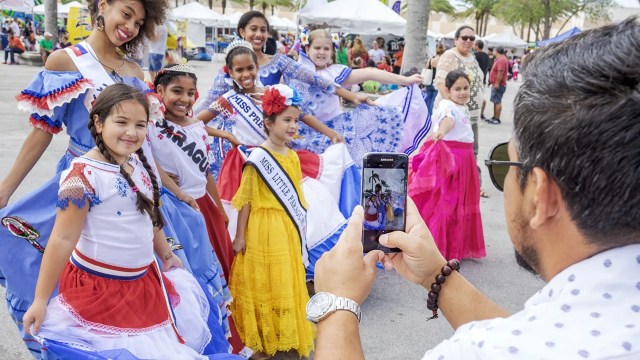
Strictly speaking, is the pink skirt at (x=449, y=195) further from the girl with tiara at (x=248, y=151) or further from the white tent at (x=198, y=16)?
the white tent at (x=198, y=16)

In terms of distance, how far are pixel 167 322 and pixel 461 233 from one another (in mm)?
2900

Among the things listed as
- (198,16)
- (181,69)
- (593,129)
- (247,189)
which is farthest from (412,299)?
(198,16)

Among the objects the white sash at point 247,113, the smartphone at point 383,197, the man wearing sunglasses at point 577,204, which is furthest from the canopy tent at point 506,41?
the man wearing sunglasses at point 577,204

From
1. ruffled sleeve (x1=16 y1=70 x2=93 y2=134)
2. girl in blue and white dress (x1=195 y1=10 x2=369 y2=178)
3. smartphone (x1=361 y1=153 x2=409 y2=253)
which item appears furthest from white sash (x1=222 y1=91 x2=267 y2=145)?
smartphone (x1=361 y1=153 x2=409 y2=253)

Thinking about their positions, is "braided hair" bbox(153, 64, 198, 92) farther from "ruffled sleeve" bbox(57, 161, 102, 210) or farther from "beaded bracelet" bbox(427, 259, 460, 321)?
"beaded bracelet" bbox(427, 259, 460, 321)

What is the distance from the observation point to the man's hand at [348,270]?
126 centimetres

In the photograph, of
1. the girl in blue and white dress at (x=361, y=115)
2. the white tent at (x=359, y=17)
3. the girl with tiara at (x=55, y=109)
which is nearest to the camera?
the girl with tiara at (x=55, y=109)

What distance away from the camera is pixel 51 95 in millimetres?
2273

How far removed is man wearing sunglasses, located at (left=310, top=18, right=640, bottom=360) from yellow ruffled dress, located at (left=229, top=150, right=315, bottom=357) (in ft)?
6.72

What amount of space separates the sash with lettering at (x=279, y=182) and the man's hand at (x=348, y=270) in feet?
5.40

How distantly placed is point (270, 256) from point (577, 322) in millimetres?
2277

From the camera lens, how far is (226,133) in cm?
351

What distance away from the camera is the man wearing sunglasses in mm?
785

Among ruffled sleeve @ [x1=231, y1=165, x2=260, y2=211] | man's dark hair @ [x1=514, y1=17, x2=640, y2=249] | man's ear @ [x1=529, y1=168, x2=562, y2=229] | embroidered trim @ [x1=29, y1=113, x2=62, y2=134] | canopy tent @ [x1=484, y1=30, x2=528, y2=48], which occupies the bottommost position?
ruffled sleeve @ [x1=231, y1=165, x2=260, y2=211]
